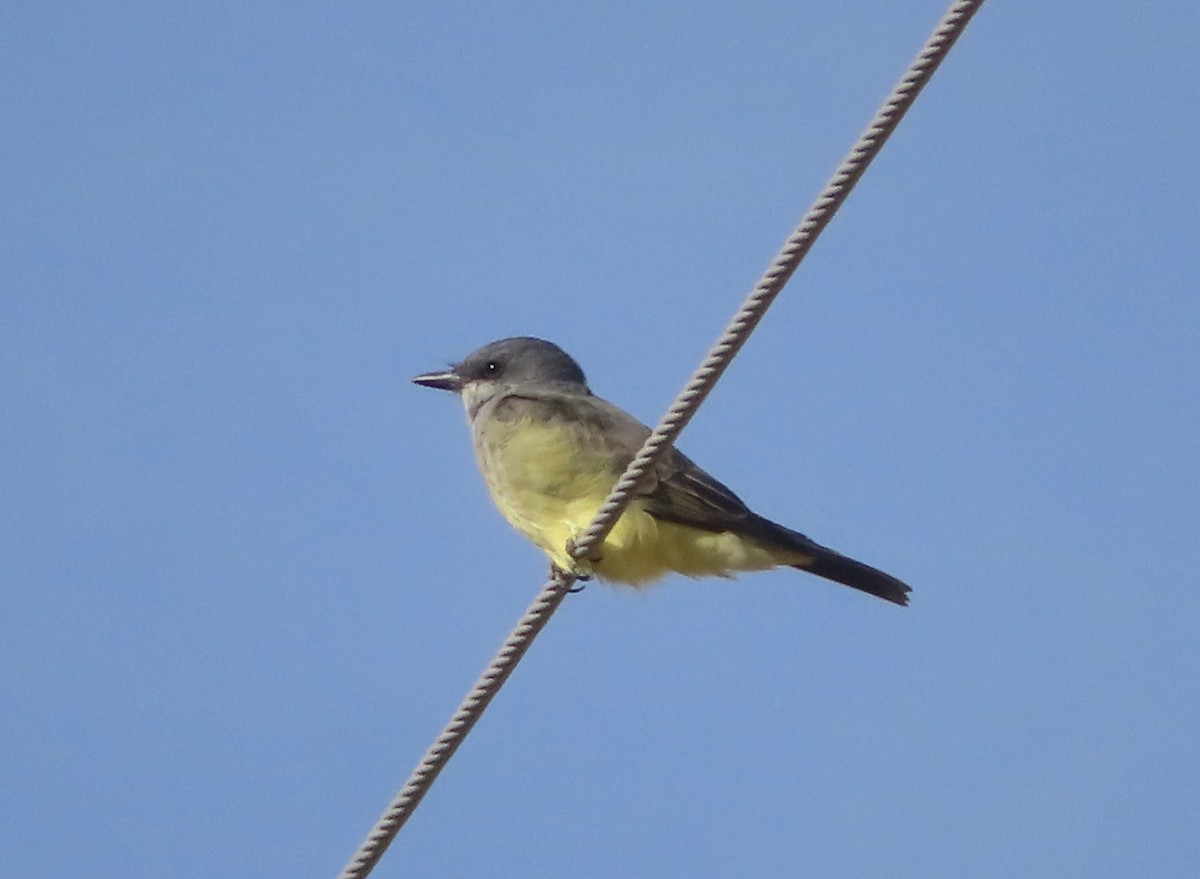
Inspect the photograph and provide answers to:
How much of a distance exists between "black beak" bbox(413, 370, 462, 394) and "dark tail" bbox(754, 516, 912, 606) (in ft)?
6.86

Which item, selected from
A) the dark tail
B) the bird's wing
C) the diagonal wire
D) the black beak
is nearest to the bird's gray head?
the black beak

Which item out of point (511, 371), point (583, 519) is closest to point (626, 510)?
point (583, 519)

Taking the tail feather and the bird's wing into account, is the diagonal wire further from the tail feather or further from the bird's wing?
the tail feather

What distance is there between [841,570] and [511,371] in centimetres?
201

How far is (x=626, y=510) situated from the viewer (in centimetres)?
723

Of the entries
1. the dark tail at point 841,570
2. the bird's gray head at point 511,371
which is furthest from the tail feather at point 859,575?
the bird's gray head at point 511,371

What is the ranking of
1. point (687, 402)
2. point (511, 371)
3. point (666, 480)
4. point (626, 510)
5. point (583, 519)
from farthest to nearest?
point (511, 371) → point (666, 480) → point (583, 519) → point (626, 510) → point (687, 402)

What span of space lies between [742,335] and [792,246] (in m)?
0.33

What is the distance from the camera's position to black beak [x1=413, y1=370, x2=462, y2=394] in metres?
9.20

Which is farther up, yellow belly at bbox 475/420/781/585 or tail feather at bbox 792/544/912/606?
tail feather at bbox 792/544/912/606

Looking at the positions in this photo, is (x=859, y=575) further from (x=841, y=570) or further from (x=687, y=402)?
(x=687, y=402)

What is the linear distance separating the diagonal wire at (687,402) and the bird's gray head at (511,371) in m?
2.99

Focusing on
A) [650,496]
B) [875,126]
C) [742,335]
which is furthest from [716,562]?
[875,126]

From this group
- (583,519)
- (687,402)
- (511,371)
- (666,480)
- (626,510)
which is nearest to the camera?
(687,402)
